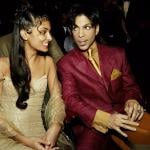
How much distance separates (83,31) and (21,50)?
0.47 meters

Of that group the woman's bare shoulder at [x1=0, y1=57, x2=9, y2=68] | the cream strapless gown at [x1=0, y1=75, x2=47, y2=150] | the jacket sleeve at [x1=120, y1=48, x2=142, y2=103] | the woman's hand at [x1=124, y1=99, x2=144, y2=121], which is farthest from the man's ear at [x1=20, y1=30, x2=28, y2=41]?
the woman's hand at [x1=124, y1=99, x2=144, y2=121]

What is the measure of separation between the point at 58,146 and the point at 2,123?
16.6 inches

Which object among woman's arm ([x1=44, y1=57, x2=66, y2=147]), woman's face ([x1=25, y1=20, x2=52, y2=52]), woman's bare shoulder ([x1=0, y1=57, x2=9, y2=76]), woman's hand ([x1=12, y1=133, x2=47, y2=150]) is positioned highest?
woman's face ([x1=25, y1=20, x2=52, y2=52])

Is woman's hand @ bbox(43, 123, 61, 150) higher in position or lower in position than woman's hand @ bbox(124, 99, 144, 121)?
lower

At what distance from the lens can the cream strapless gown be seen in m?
2.58

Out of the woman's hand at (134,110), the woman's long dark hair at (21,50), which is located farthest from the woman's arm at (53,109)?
the woman's hand at (134,110)

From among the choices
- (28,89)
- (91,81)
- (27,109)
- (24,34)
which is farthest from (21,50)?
(91,81)

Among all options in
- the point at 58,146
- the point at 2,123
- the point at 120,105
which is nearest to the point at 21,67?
the point at 2,123

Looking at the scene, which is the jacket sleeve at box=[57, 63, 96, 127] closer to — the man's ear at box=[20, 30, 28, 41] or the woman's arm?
the woman's arm

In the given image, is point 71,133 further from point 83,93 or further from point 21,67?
point 21,67

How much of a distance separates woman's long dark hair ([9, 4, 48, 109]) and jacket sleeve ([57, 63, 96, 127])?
0.29 m

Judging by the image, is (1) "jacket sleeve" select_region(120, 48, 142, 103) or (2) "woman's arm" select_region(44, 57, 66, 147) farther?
(1) "jacket sleeve" select_region(120, 48, 142, 103)

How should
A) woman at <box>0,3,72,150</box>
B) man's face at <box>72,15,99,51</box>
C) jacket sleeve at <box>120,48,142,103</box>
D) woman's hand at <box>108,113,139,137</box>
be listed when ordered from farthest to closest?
jacket sleeve at <box>120,48,142,103</box> < man's face at <box>72,15,99,51</box> < woman at <box>0,3,72,150</box> < woman's hand at <box>108,113,139,137</box>

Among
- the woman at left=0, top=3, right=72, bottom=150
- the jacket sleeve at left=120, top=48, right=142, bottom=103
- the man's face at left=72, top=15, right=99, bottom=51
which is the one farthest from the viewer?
the jacket sleeve at left=120, top=48, right=142, bottom=103
